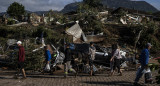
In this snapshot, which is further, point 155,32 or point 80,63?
point 155,32

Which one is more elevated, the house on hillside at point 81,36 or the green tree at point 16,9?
the green tree at point 16,9

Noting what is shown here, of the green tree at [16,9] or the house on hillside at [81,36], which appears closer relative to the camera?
the house on hillside at [81,36]

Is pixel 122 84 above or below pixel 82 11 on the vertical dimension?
below

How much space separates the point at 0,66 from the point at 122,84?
31.7ft

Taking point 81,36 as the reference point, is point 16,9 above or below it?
above

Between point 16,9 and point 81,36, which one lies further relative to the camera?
point 16,9

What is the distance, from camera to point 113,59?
10.2 meters

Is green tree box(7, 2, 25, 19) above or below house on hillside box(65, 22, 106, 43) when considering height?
above

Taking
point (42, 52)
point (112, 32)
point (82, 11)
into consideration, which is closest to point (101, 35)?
point (112, 32)

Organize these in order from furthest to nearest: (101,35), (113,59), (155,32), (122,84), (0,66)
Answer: (155,32), (101,35), (0,66), (113,59), (122,84)

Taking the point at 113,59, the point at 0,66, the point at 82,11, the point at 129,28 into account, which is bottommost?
the point at 0,66

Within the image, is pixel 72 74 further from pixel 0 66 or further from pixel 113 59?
pixel 0 66

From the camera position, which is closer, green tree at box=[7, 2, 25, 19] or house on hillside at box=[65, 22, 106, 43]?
house on hillside at box=[65, 22, 106, 43]

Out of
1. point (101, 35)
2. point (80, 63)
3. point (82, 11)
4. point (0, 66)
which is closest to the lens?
point (80, 63)
